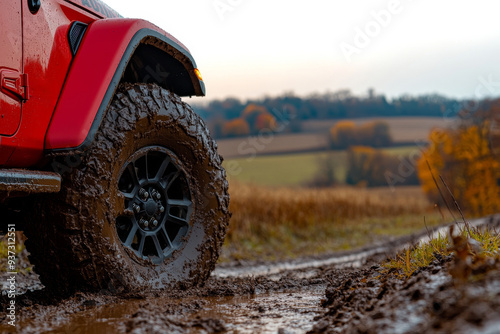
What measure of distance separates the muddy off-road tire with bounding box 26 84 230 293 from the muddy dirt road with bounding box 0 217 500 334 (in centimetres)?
16

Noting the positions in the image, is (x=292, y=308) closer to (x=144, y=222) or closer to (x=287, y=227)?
(x=144, y=222)

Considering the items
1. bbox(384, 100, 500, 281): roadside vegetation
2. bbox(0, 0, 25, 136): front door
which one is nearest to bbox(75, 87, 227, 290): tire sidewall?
bbox(0, 0, 25, 136): front door

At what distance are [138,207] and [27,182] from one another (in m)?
0.70

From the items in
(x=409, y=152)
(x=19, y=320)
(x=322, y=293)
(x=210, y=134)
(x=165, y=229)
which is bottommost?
(x=409, y=152)

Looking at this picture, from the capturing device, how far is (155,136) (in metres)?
3.21

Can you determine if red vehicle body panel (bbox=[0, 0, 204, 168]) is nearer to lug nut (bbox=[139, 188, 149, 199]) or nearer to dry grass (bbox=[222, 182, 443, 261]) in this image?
lug nut (bbox=[139, 188, 149, 199])

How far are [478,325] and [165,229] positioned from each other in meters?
2.25

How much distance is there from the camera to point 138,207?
308 centimetres

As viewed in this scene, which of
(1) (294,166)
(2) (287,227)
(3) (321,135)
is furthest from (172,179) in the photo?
(3) (321,135)

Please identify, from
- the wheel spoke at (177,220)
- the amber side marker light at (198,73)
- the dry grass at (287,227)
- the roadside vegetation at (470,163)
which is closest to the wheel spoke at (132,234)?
the wheel spoke at (177,220)

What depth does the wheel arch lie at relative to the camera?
272 cm

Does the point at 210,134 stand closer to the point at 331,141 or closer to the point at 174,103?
the point at 174,103

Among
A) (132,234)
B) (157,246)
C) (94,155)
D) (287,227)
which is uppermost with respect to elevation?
(94,155)

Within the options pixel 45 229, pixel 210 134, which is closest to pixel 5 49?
pixel 45 229
